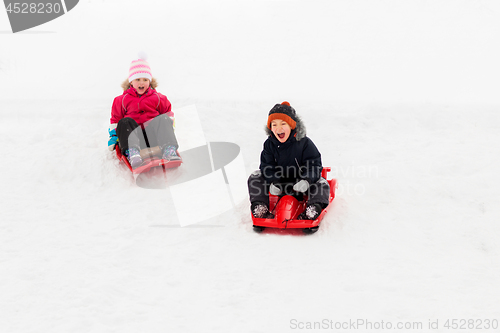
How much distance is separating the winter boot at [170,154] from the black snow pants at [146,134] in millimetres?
67

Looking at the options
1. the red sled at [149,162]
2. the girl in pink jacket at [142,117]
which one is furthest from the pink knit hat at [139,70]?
the red sled at [149,162]

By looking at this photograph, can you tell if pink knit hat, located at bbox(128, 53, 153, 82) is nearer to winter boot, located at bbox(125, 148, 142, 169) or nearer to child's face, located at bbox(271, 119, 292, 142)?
winter boot, located at bbox(125, 148, 142, 169)

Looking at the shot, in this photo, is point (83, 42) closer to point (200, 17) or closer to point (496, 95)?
point (200, 17)

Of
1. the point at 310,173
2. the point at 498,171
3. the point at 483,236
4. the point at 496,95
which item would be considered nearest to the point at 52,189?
the point at 310,173

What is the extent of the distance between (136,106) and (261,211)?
2.38m

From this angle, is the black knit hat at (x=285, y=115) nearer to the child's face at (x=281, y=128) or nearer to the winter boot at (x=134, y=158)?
the child's face at (x=281, y=128)

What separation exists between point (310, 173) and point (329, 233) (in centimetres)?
59

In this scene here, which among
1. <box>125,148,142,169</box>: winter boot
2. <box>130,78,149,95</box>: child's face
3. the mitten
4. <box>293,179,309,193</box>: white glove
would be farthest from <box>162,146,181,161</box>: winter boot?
<box>293,179,309,193</box>: white glove

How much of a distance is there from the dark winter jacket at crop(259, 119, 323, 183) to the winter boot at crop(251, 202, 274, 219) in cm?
27

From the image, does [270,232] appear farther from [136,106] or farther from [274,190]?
[136,106]

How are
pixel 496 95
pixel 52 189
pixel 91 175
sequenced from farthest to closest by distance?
pixel 496 95 < pixel 91 175 < pixel 52 189

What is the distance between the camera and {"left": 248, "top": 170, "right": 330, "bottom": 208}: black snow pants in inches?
154

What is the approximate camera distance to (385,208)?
422 cm

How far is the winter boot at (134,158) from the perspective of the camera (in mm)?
4812
